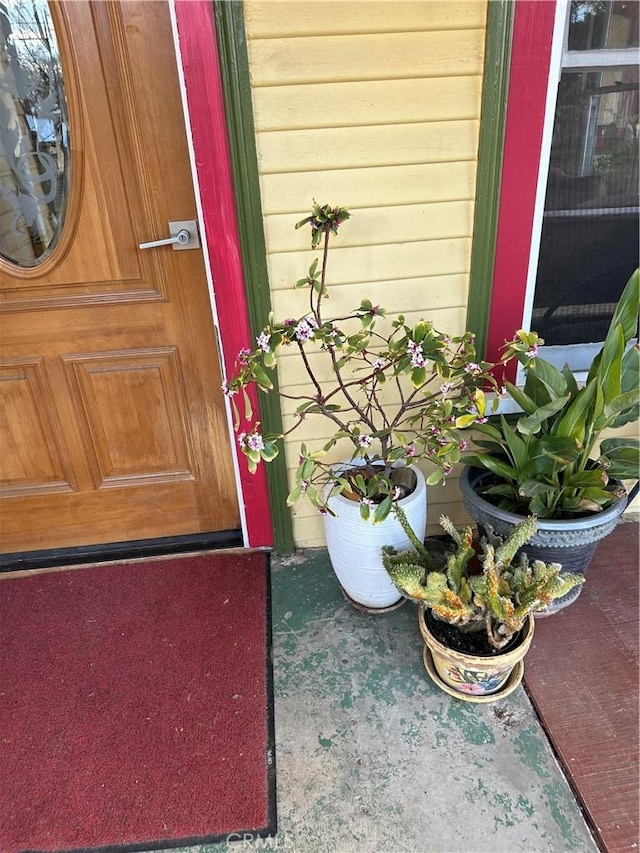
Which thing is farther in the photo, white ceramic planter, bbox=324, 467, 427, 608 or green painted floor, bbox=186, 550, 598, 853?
white ceramic planter, bbox=324, 467, 427, 608

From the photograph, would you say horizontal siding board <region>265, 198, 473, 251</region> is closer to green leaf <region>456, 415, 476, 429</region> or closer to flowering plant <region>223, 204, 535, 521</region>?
flowering plant <region>223, 204, 535, 521</region>

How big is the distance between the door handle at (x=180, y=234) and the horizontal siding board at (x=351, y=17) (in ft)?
1.77

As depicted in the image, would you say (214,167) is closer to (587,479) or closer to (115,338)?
(115,338)

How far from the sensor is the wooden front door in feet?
5.27

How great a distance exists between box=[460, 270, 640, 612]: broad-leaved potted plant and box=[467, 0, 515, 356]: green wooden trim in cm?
30

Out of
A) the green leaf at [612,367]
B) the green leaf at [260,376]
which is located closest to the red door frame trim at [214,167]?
the green leaf at [260,376]

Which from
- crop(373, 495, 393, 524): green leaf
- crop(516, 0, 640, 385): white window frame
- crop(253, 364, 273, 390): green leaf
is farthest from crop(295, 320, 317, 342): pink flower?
crop(516, 0, 640, 385): white window frame

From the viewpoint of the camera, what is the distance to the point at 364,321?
1575 mm

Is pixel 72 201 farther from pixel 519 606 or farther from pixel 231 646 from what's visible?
pixel 519 606

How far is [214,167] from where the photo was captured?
1.58 meters

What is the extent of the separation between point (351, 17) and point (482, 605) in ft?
5.08

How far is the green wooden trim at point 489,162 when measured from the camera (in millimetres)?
1504

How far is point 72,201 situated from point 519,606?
1722 millimetres

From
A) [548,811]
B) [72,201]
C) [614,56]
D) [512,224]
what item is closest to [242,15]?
[72,201]
